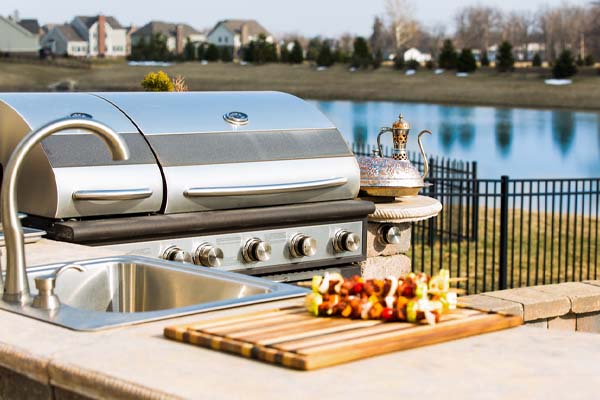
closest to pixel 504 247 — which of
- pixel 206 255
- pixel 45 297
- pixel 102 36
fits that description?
pixel 206 255

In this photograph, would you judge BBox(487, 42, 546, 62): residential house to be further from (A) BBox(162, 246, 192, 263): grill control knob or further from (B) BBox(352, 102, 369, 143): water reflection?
(A) BBox(162, 246, 192, 263): grill control knob

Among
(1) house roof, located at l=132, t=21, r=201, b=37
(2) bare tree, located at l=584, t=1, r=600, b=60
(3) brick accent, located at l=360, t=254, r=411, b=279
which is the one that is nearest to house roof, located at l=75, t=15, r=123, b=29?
(1) house roof, located at l=132, t=21, r=201, b=37

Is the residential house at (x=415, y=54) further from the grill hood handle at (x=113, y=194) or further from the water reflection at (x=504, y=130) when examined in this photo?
the grill hood handle at (x=113, y=194)

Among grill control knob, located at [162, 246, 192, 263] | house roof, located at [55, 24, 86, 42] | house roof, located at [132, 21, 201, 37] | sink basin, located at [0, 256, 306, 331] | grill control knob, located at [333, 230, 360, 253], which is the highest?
house roof, located at [132, 21, 201, 37]

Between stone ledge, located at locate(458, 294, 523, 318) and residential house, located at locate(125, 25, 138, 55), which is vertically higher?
residential house, located at locate(125, 25, 138, 55)

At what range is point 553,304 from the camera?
586 cm

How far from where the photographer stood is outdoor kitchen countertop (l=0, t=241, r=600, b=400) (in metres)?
2.13

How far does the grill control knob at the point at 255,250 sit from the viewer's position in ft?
16.8

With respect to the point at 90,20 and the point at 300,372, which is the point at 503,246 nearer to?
the point at 300,372

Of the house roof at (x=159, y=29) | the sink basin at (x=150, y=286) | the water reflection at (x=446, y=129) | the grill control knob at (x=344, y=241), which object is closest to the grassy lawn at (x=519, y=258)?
the grill control knob at (x=344, y=241)

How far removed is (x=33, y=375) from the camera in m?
2.50

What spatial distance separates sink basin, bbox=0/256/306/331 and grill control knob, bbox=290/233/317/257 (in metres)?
1.61

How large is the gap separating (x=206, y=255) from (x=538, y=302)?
200cm

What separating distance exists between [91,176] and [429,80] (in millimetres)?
78541
